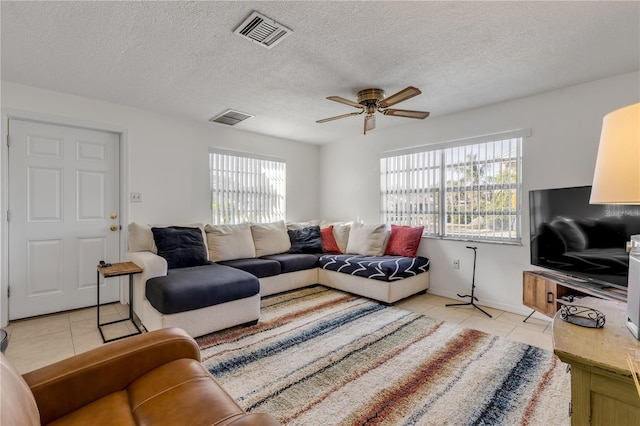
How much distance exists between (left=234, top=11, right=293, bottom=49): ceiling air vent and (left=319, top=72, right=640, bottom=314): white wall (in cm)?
171

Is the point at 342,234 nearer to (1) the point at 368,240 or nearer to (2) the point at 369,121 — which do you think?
(1) the point at 368,240

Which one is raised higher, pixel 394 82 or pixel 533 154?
pixel 394 82

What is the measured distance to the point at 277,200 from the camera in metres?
5.02

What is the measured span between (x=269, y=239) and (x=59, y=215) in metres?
2.32

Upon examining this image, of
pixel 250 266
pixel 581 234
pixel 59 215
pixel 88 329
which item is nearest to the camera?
pixel 581 234

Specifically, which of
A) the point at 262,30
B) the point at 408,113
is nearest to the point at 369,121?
the point at 408,113

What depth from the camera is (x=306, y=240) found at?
4535mm

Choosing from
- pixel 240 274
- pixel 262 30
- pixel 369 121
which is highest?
pixel 262 30

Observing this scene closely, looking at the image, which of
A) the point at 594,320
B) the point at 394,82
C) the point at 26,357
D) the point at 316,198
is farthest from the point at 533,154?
the point at 26,357

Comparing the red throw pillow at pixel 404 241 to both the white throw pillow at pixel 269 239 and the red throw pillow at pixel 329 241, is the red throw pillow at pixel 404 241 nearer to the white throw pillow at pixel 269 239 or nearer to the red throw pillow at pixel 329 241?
the red throw pillow at pixel 329 241

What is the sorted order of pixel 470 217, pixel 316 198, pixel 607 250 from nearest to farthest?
pixel 607 250 → pixel 470 217 → pixel 316 198

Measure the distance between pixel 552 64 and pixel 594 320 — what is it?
2278 mm

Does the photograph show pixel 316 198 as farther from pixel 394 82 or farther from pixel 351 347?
pixel 351 347

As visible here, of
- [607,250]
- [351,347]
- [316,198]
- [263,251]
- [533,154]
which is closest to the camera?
[607,250]
